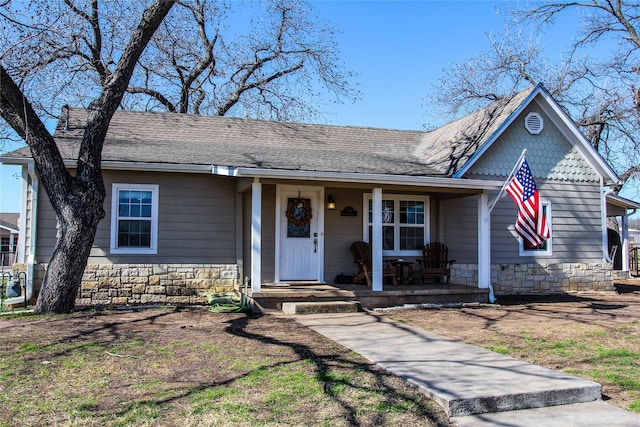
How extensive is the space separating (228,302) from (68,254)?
2790 mm

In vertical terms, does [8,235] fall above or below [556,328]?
above

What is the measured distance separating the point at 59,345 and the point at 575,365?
19.0ft

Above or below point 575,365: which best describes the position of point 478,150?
above

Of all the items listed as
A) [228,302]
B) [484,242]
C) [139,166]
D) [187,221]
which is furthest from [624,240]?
[139,166]

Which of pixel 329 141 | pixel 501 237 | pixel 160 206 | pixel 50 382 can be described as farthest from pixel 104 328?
pixel 501 237

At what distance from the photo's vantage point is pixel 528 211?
→ 9750 mm

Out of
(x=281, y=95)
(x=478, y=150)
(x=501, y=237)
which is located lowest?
(x=501, y=237)

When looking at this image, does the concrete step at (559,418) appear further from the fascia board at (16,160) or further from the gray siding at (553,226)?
the fascia board at (16,160)

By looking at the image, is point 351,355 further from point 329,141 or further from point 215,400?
point 329,141

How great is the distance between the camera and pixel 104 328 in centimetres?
760

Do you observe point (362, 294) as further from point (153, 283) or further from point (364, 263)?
point (153, 283)

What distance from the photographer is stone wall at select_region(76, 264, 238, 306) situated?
10.3 meters

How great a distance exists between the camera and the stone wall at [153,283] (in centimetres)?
1028

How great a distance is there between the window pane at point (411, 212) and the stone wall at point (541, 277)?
138 centimetres
